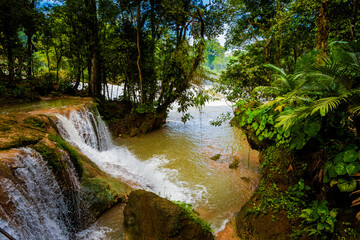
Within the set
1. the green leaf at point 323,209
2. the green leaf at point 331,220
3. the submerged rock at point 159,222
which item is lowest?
the submerged rock at point 159,222

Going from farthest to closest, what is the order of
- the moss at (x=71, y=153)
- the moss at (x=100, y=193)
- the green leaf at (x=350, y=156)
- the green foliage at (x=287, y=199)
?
the moss at (x=71, y=153)
the moss at (x=100, y=193)
the green foliage at (x=287, y=199)
the green leaf at (x=350, y=156)

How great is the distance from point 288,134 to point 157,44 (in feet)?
Answer: 32.4

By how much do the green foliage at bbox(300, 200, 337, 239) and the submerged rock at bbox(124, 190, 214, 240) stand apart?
5.76ft

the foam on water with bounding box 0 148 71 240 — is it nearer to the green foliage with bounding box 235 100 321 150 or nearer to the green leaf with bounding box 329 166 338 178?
the green foliage with bounding box 235 100 321 150

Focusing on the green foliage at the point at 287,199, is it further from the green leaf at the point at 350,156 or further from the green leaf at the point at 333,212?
the green leaf at the point at 350,156

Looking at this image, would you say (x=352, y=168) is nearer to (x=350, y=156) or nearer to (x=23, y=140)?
(x=350, y=156)

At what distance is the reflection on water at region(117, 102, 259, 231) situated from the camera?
5.00 m

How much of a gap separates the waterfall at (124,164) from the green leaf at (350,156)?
3748mm

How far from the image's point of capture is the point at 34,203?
124 inches

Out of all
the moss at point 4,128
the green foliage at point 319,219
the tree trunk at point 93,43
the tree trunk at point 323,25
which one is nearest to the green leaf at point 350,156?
the green foliage at point 319,219

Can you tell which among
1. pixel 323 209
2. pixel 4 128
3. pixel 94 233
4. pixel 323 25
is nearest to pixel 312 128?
pixel 323 209

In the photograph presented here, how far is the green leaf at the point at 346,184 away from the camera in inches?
95.2

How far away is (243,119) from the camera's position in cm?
450

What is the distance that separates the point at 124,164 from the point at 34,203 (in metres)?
3.95
